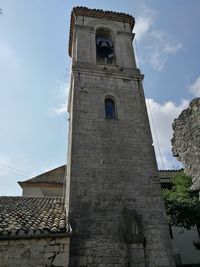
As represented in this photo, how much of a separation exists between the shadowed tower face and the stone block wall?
0.43 meters

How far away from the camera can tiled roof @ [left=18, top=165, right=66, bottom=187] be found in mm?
13939

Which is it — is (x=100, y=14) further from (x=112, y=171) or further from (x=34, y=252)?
(x=34, y=252)

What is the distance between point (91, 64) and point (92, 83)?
1164 millimetres

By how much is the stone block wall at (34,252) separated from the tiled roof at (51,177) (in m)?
7.81

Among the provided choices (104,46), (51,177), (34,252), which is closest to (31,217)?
(34,252)

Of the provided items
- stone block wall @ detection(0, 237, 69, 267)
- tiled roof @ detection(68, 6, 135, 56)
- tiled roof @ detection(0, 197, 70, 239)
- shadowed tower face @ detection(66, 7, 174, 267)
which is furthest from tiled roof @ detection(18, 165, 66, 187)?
tiled roof @ detection(68, 6, 135, 56)

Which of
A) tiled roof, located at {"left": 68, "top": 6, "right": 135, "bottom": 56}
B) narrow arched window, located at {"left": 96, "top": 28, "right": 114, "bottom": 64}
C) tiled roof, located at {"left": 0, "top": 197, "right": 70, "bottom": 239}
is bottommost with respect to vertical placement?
tiled roof, located at {"left": 0, "top": 197, "right": 70, "bottom": 239}

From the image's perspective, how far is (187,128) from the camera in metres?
3.93

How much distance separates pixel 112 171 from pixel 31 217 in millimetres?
2888

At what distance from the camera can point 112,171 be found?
25.8ft

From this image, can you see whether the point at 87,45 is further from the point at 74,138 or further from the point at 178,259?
the point at 178,259

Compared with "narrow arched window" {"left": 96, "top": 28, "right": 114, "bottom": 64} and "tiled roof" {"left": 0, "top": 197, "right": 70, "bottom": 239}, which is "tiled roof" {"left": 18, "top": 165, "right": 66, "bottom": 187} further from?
"narrow arched window" {"left": 96, "top": 28, "right": 114, "bottom": 64}

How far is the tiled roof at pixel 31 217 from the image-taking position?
6094 millimetres

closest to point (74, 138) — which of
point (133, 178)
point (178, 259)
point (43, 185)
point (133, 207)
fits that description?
point (133, 178)
